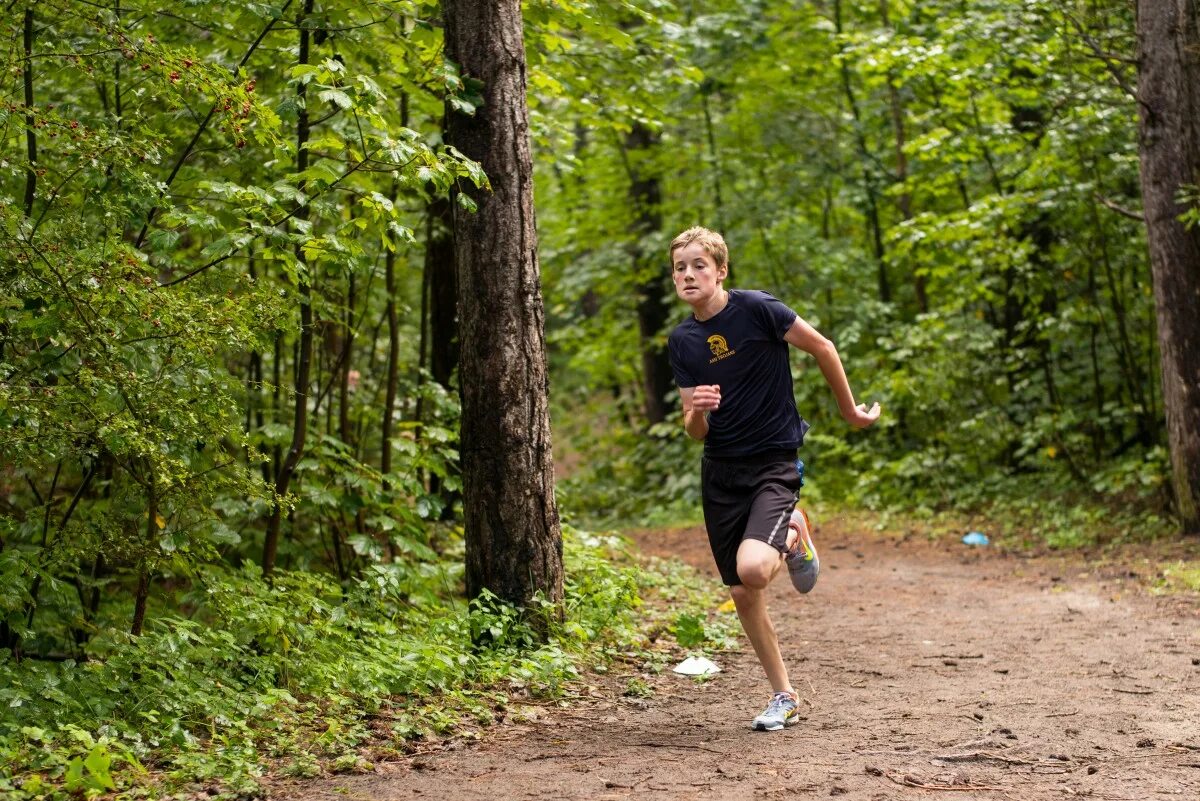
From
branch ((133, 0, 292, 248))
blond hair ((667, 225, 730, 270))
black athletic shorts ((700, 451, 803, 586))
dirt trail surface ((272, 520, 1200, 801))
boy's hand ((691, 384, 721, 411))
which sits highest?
branch ((133, 0, 292, 248))

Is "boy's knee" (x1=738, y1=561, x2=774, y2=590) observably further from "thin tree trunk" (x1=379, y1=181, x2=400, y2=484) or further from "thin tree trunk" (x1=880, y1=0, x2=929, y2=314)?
"thin tree trunk" (x1=880, y1=0, x2=929, y2=314)

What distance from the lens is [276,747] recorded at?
188 inches

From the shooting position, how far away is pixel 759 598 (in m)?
5.38

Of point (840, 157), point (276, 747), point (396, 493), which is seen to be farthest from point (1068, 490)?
point (276, 747)

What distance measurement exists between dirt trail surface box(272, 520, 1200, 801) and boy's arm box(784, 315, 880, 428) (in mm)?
1470

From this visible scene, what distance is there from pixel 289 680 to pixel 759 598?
234 centimetres

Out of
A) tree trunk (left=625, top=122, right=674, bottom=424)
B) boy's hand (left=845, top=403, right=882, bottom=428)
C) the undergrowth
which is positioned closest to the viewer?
the undergrowth

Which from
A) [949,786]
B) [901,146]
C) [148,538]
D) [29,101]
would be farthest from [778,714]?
[901,146]

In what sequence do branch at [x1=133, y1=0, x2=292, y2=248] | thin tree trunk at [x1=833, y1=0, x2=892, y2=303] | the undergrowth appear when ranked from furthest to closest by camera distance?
thin tree trunk at [x1=833, y1=0, x2=892, y2=303], branch at [x1=133, y1=0, x2=292, y2=248], the undergrowth

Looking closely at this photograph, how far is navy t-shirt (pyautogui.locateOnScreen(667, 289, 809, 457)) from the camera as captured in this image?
543 cm

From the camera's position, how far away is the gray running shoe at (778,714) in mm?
5320

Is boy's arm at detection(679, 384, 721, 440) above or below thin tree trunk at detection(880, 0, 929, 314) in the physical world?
below

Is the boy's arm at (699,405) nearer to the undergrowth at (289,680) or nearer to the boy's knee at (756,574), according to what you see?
the boy's knee at (756,574)

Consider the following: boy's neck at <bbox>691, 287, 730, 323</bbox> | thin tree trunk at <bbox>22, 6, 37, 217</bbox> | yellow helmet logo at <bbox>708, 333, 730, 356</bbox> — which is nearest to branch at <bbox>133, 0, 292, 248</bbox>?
thin tree trunk at <bbox>22, 6, 37, 217</bbox>
